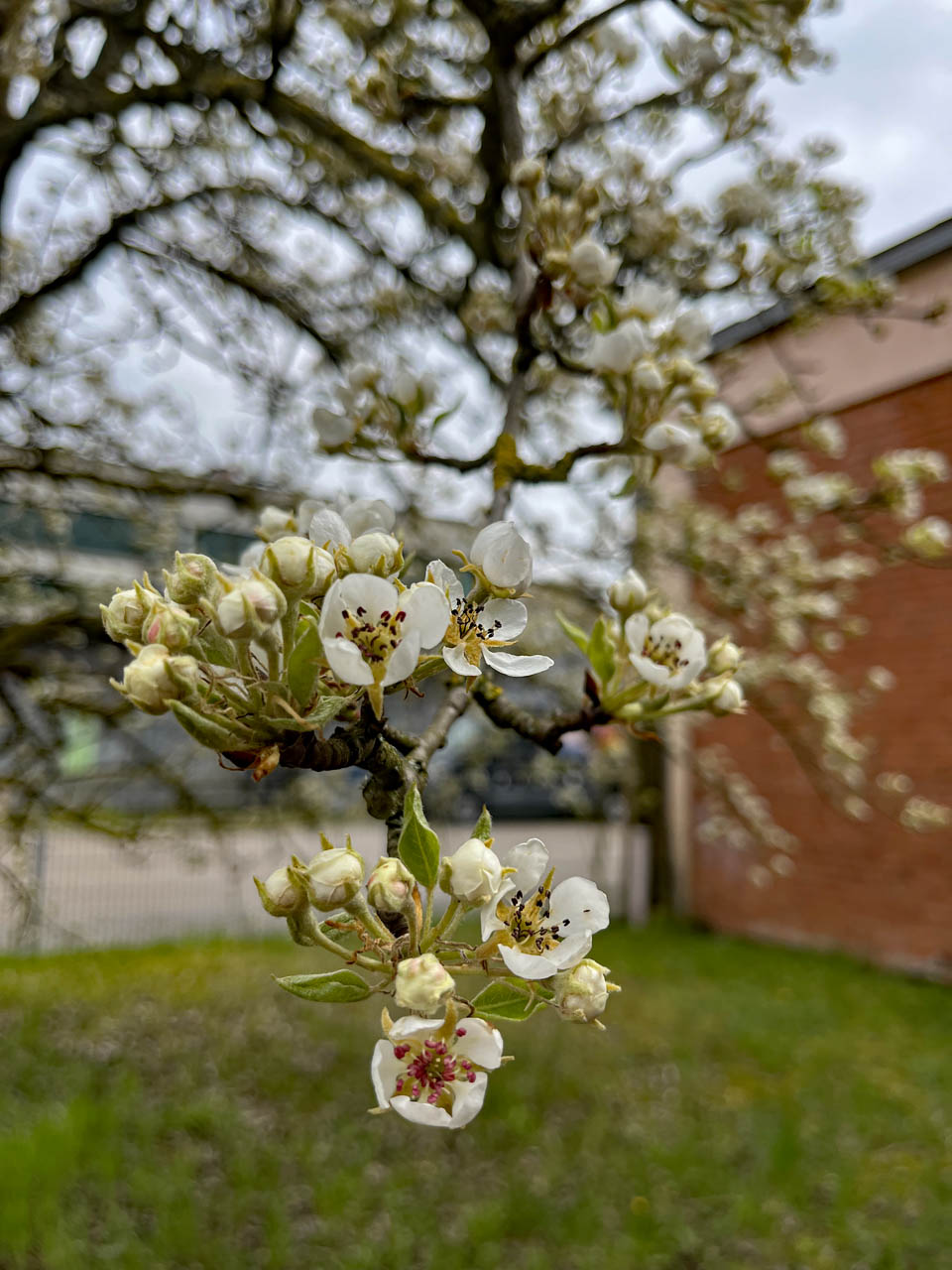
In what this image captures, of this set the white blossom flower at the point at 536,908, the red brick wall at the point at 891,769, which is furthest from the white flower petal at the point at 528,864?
the red brick wall at the point at 891,769

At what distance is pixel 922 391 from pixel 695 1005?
3.71m

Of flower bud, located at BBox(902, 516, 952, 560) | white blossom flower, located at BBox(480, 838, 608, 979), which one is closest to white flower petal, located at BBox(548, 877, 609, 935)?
white blossom flower, located at BBox(480, 838, 608, 979)

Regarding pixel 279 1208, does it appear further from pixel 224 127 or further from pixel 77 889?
pixel 77 889

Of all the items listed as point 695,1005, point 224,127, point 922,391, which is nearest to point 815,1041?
point 695,1005

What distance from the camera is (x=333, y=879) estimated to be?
565mm

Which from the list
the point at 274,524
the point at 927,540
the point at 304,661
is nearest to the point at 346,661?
the point at 304,661

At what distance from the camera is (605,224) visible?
218 centimetres

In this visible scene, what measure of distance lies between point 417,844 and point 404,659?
0.35ft

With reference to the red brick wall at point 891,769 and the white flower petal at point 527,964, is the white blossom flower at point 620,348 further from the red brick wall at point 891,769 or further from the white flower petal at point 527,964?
the red brick wall at point 891,769

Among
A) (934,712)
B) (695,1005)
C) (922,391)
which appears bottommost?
(695,1005)

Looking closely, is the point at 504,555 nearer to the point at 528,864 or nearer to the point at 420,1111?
the point at 528,864

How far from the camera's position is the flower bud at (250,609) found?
0.56m

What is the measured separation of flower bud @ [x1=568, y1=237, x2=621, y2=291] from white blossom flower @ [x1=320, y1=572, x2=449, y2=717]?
→ 0.63m

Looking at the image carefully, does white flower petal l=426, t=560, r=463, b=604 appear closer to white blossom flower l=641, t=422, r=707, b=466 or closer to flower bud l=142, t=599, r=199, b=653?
flower bud l=142, t=599, r=199, b=653
